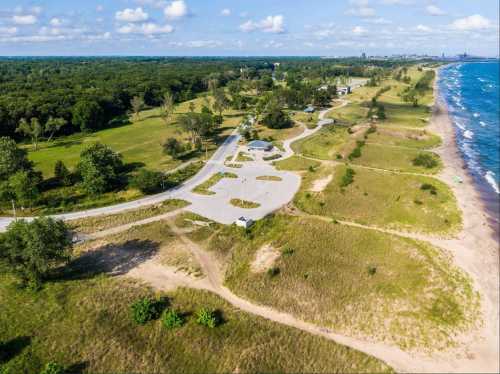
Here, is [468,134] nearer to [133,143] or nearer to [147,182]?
[147,182]

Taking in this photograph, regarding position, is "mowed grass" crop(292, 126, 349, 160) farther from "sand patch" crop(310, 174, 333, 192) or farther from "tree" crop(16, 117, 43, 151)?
"tree" crop(16, 117, 43, 151)

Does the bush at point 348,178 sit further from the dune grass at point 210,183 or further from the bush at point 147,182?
the bush at point 147,182

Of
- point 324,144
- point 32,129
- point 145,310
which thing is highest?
point 32,129

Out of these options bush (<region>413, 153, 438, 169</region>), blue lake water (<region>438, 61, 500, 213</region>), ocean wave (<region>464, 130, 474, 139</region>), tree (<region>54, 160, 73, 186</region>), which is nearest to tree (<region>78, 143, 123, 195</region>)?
tree (<region>54, 160, 73, 186</region>)

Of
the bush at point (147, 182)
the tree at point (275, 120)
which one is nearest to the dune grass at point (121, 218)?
the bush at point (147, 182)

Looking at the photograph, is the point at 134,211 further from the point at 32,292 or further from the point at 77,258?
the point at 32,292

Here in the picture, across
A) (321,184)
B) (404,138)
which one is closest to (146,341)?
(321,184)

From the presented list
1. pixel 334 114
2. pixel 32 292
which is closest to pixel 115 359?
pixel 32 292

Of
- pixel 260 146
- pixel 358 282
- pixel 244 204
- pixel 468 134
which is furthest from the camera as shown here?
pixel 468 134
